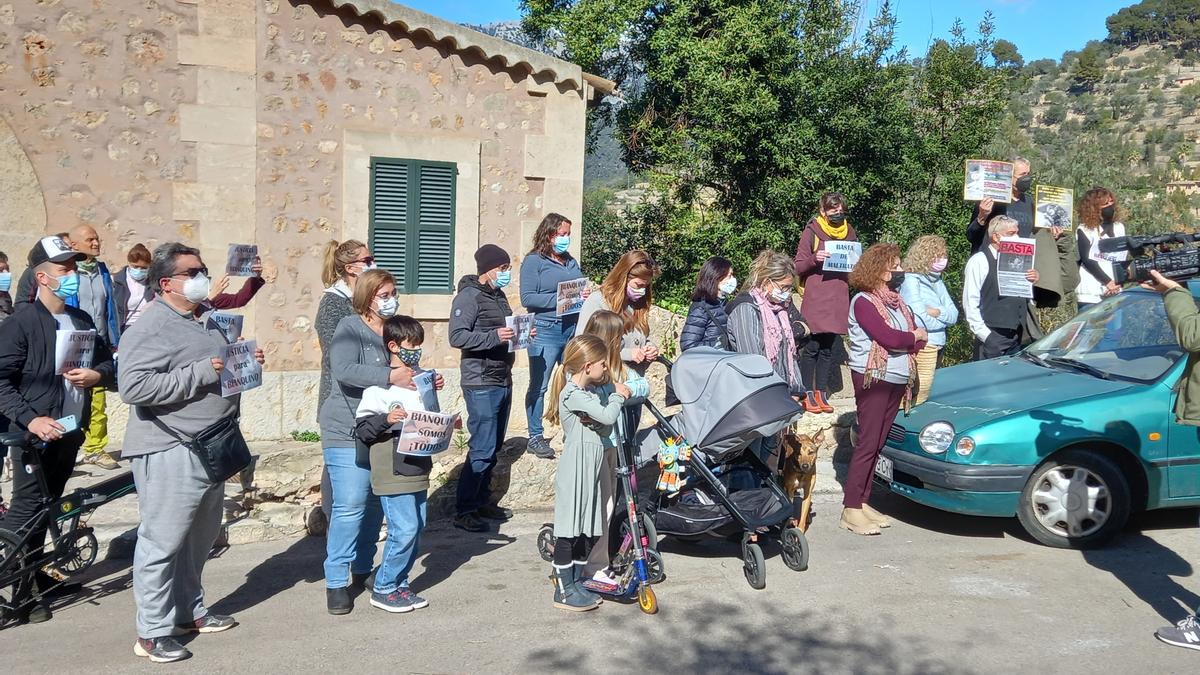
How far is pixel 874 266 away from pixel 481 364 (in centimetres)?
289

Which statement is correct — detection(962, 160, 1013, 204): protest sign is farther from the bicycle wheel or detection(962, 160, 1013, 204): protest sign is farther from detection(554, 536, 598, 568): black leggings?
the bicycle wheel

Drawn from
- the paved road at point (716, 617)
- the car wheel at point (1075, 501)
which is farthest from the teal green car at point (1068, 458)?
the paved road at point (716, 617)

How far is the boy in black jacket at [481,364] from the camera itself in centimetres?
747

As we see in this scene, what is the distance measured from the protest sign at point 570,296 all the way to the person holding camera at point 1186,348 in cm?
387

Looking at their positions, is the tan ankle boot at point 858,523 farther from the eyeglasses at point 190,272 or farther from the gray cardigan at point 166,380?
the eyeglasses at point 190,272

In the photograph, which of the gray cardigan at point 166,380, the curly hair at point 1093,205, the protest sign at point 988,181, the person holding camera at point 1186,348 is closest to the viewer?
the gray cardigan at point 166,380

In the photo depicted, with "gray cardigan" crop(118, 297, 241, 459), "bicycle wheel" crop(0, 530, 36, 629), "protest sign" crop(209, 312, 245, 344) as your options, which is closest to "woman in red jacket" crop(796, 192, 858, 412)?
"protest sign" crop(209, 312, 245, 344)

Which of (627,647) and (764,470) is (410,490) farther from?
(764,470)

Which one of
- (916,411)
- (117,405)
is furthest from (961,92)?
(117,405)

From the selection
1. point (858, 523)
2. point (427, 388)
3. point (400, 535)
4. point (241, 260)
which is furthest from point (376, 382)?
point (858, 523)

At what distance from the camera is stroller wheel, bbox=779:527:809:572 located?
22.6 ft

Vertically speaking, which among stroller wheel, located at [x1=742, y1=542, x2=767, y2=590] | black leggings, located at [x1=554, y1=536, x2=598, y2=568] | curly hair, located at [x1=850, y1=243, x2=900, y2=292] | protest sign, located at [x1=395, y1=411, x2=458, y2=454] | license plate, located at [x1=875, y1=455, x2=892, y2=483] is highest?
curly hair, located at [x1=850, y1=243, x2=900, y2=292]

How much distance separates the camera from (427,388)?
5895 millimetres

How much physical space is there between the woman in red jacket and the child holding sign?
14.5ft
